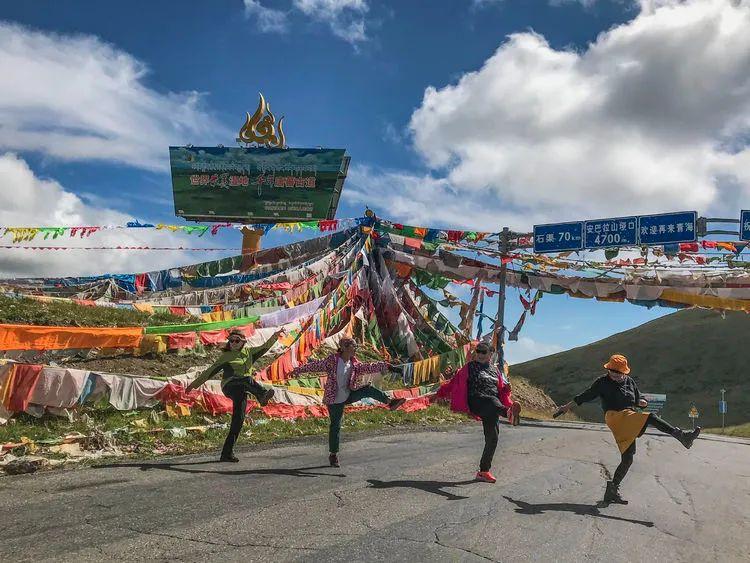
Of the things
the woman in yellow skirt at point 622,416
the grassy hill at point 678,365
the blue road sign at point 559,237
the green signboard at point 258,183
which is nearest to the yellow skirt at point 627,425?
the woman in yellow skirt at point 622,416

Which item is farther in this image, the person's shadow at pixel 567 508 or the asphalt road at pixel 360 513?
the person's shadow at pixel 567 508

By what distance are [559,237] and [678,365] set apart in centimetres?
6128

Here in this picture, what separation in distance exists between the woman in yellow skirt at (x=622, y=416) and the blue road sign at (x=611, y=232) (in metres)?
13.9

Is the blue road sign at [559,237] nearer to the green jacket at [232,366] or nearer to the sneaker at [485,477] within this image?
the sneaker at [485,477]

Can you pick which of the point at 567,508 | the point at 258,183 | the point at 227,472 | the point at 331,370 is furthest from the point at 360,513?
the point at 258,183

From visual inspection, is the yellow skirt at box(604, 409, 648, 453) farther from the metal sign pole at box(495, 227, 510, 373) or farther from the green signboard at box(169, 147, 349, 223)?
the green signboard at box(169, 147, 349, 223)

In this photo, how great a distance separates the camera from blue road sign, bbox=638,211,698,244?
19000 mm

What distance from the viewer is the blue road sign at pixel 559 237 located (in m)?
20.7

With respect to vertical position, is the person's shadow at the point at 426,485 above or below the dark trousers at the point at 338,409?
below

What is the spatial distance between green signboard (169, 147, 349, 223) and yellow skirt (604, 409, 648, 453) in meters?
29.9

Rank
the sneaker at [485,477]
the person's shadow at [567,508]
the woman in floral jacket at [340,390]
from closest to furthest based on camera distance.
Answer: the person's shadow at [567,508], the sneaker at [485,477], the woman in floral jacket at [340,390]

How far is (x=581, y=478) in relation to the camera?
8609 millimetres

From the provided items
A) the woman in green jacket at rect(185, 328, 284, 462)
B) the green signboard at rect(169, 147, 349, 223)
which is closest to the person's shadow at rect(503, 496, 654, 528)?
the woman in green jacket at rect(185, 328, 284, 462)

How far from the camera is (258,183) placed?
36.3m
